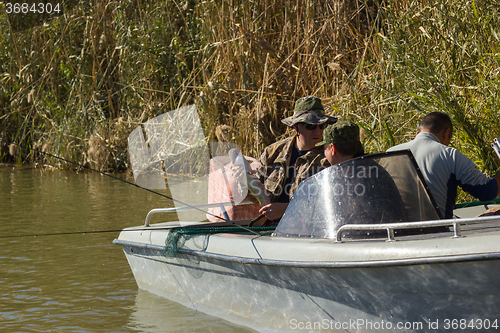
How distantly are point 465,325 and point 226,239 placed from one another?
4.91ft

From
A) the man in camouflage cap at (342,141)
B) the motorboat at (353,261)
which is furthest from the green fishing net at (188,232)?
the man in camouflage cap at (342,141)

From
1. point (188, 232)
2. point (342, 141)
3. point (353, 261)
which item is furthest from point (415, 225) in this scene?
point (188, 232)

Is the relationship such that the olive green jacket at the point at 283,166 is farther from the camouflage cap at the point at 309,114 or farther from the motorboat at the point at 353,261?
the motorboat at the point at 353,261

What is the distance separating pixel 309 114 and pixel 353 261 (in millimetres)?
1521

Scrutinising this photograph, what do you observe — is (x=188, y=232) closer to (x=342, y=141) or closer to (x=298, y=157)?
(x=298, y=157)

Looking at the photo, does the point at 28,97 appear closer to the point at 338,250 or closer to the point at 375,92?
the point at 375,92

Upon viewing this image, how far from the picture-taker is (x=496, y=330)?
2.65 meters

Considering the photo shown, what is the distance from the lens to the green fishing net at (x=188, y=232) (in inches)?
156

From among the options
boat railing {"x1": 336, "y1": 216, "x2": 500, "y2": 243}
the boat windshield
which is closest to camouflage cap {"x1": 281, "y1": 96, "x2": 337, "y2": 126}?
the boat windshield

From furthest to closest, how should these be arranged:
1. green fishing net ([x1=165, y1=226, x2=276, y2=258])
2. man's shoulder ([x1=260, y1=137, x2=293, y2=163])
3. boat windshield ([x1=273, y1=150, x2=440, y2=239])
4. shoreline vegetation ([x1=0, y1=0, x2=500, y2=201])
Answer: shoreline vegetation ([x1=0, y1=0, x2=500, y2=201]) → man's shoulder ([x1=260, y1=137, x2=293, y2=163]) → green fishing net ([x1=165, y1=226, x2=276, y2=258]) → boat windshield ([x1=273, y1=150, x2=440, y2=239])

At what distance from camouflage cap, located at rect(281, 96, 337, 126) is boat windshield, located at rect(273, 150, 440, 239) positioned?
2.90 feet

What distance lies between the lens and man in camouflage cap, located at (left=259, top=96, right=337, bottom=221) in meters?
4.19

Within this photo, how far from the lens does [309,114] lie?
166 inches

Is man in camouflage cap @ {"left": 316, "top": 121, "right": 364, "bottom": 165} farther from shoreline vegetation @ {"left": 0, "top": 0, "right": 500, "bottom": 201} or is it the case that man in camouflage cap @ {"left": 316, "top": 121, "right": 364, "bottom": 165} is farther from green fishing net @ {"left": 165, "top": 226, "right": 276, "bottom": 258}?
shoreline vegetation @ {"left": 0, "top": 0, "right": 500, "bottom": 201}
